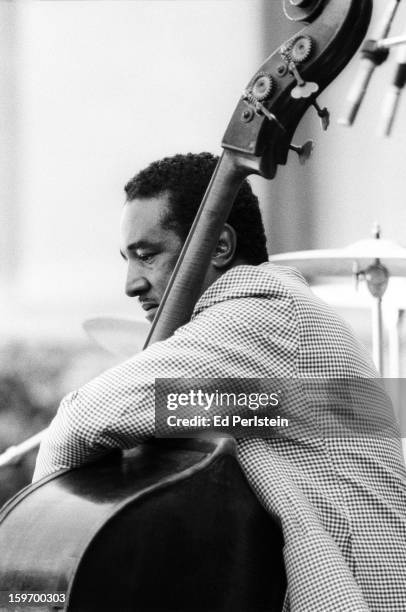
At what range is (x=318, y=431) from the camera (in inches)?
56.6

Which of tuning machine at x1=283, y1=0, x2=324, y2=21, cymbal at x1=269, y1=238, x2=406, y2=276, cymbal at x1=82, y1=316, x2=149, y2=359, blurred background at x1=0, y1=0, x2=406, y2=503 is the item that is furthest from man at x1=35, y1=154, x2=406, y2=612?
blurred background at x1=0, y1=0, x2=406, y2=503

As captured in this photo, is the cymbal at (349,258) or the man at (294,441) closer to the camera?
the man at (294,441)

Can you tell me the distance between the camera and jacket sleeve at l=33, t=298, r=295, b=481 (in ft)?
4.61

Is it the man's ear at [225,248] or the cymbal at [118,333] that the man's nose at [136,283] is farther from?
the cymbal at [118,333]

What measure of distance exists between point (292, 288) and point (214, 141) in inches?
110

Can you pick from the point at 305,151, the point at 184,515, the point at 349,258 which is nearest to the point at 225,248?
the point at 305,151

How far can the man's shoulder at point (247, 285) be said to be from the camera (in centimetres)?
148

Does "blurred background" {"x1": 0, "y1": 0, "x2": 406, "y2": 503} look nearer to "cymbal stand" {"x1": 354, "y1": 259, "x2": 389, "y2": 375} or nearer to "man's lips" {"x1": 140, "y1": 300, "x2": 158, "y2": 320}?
"cymbal stand" {"x1": 354, "y1": 259, "x2": 389, "y2": 375}

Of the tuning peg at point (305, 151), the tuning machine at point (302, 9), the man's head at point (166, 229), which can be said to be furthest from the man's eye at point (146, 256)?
the tuning machine at point (302, 9)

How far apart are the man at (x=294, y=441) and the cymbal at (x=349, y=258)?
3.73 ft

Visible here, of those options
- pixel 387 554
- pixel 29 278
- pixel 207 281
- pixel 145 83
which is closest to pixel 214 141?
pixel 145 83

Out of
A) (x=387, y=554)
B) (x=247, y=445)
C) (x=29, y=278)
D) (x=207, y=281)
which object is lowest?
(x=29, y=278)

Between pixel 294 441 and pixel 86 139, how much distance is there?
2947 mm

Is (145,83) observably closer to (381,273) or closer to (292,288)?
(381,273)
